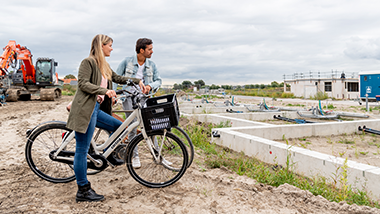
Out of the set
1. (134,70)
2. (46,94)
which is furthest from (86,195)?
(46,94)

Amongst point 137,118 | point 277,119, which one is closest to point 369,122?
point 277,119

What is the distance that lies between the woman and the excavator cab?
20647 mm

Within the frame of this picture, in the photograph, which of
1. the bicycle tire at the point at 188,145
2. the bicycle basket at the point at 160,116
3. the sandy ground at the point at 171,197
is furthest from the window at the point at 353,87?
the bicycle basket at the point at 160,116

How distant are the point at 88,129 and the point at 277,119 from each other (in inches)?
349

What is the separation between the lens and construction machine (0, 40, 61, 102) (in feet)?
64.7

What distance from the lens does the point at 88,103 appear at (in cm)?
299

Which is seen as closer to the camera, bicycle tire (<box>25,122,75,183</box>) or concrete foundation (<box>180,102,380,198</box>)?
concrete foundation (<box>180,102,380,198</box>)

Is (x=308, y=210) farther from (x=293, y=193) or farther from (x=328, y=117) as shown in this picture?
(x=328, y=117)

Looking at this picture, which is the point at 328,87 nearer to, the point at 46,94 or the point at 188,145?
the point at 46,94

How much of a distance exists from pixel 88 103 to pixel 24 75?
69.8ft

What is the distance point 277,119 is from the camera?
35.3 feet

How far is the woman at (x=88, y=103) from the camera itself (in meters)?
2.95

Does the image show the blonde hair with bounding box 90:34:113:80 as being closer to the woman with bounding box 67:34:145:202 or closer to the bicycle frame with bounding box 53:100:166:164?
the woman with bounding box 67:34:145:202

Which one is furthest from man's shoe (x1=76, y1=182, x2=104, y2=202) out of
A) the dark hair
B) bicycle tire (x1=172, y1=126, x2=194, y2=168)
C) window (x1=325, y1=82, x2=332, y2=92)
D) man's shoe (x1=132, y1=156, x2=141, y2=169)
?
window (x1=325, y1=82, x2=332, y2=92)
